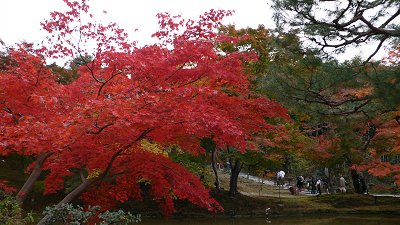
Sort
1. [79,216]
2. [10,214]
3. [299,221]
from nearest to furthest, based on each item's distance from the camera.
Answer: [79,216], [10,214], [299,221]

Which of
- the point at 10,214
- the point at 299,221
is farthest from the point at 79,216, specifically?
the point at 299,221

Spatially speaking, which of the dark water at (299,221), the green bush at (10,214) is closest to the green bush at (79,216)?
the green bush at (10,214)

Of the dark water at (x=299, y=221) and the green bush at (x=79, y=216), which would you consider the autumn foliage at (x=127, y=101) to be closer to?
the green bush at (x=79, y=216)

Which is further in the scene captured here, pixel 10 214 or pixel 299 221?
pixel 299 221

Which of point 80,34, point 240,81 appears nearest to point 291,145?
point 240,81

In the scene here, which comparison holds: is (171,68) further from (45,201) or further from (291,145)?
(45,201)

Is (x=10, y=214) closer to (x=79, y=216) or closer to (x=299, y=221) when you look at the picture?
(x=79, y=216)

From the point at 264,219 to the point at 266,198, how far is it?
2.46m

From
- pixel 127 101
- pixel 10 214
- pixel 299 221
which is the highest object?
pixel 127 101

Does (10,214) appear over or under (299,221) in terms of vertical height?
under

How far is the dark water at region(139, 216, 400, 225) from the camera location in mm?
14375

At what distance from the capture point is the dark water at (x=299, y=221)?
14375 mm

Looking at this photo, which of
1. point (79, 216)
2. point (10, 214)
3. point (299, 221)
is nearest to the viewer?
point (79, 216)

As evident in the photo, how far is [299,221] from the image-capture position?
48.7 feet
